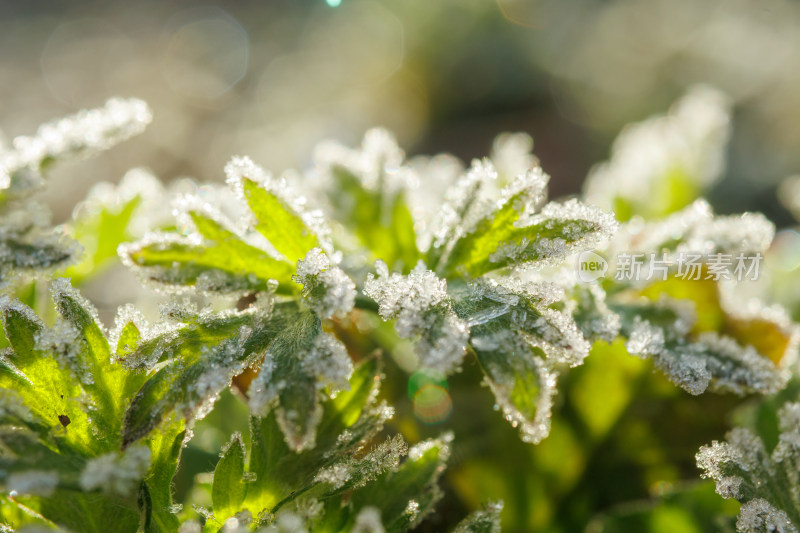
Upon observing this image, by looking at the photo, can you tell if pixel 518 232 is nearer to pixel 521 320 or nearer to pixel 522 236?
pixel 522 236

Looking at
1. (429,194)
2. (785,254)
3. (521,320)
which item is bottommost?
(521,320)

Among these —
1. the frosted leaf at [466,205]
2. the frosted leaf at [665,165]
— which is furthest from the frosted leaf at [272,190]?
the frosted leaf at [665,165]

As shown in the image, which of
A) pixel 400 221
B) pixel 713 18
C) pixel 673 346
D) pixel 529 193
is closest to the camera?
pixel 529 193

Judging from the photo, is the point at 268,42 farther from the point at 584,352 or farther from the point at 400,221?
the point at 584,352

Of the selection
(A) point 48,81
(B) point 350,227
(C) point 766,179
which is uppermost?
(A) point 48,81

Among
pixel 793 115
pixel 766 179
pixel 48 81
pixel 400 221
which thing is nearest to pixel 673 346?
pixel 400 221

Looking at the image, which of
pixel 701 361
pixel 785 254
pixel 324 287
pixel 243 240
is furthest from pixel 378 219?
pixel 785 254

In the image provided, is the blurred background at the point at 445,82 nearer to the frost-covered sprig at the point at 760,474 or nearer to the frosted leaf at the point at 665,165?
the frosted leaf at the point at 665,165
